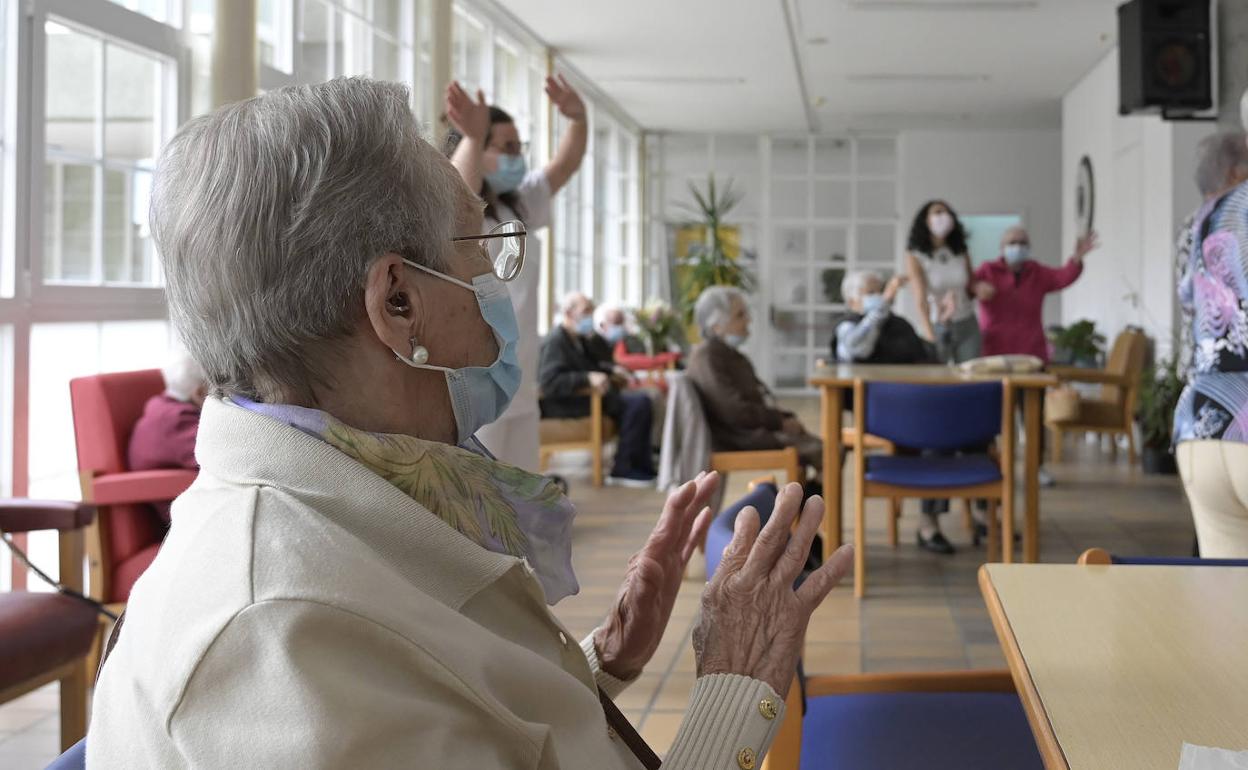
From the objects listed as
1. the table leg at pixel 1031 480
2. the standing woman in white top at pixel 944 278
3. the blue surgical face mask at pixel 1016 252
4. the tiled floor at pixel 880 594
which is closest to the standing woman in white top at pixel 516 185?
the tiled floor at pixel 880 594

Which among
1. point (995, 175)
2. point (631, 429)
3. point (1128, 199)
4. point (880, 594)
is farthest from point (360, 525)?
point (995, 175)

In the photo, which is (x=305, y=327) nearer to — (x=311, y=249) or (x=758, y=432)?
(x=311, y=249)

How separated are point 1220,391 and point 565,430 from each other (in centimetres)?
486

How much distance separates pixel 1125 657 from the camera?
4.27 feet

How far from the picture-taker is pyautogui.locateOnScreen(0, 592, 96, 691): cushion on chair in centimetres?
225

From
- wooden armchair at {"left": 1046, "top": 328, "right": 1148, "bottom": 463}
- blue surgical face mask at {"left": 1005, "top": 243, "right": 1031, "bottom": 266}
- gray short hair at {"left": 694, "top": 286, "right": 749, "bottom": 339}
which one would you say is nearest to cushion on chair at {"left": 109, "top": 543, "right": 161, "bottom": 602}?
gray short hair at {"left": 694, "top": 286, "right": 749, "bottom": 339}

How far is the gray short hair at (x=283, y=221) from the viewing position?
1000mm

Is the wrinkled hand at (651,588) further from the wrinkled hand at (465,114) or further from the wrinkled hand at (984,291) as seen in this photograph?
the wrinkled hand at (984,291)

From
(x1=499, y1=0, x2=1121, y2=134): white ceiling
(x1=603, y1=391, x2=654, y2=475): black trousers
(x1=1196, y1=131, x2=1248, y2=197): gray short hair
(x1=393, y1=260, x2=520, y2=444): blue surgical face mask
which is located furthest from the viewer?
(x1=499, y1=0, x2=1121, y2=134): white ceiling

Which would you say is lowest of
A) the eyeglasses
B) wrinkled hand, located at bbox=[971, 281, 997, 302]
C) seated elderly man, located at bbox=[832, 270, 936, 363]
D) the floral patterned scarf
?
the floral patterned scarf

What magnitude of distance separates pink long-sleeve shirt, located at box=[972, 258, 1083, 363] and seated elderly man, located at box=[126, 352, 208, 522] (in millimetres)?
4313

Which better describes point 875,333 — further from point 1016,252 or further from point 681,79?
point 681,79

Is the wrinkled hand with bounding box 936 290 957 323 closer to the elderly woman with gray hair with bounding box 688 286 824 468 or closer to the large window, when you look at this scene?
the elderly woman with gray hair with bounding box 688 286 824 468

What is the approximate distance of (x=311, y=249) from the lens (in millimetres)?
1013
